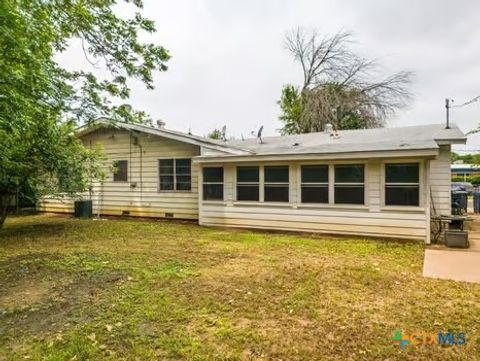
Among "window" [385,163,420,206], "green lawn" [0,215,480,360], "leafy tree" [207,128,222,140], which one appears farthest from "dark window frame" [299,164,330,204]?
"leafy tree" [207,128,222,140]

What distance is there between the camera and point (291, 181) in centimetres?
905

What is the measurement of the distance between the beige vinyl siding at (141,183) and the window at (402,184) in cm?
604

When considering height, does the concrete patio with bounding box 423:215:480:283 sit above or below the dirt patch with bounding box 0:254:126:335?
above

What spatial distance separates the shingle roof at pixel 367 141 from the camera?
8109mm

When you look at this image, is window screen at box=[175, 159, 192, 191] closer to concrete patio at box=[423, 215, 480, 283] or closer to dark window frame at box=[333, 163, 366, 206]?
dark window frame at box=[333, 163, 366, 206]

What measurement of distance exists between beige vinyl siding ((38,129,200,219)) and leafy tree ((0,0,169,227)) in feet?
5.80

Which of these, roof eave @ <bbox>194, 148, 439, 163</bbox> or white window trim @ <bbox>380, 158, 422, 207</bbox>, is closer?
roof eave @ <bbox>194, 148, 439, 163</bbox>

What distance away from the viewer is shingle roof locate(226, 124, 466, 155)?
26.6 feet

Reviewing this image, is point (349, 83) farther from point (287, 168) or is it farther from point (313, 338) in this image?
point (313, 338)

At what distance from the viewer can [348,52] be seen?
80.7ft

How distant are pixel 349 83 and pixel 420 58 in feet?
21.8

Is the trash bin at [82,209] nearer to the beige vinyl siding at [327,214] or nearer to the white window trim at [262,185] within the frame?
the beige vinyl siding at [327,214]

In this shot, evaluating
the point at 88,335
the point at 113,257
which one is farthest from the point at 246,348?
the point at 113,257

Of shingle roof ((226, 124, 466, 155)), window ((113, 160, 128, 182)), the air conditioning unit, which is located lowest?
the air conditioning unit
